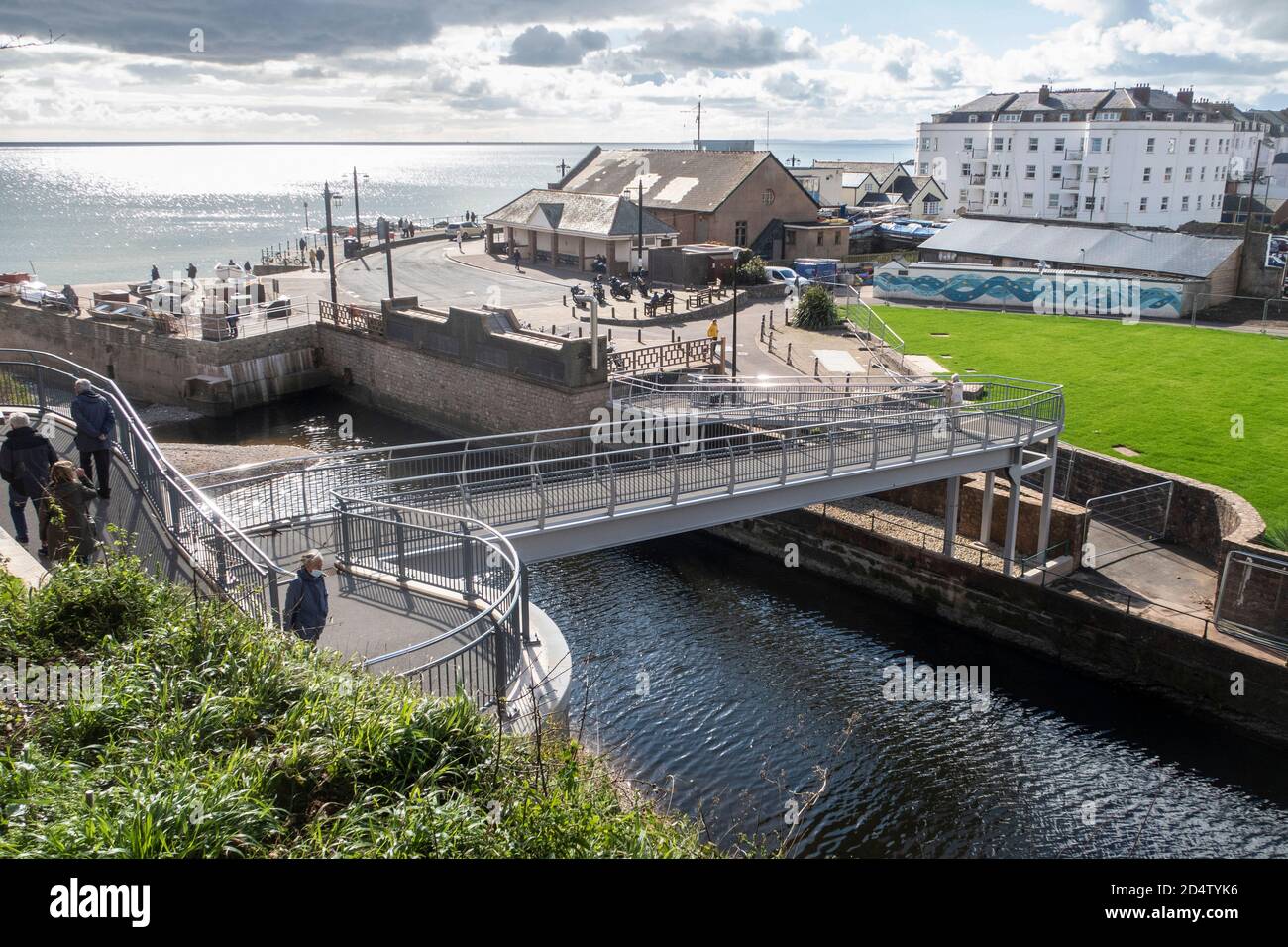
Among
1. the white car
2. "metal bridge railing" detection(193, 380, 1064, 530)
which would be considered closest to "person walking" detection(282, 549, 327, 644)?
"metal bridge railing" detection(193, 380, 1064, 530)

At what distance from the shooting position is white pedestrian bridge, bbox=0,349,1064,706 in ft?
35.3

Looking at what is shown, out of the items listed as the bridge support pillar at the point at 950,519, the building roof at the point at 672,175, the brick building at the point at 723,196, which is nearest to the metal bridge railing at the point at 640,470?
the bridge support pillar at the point at 950,519

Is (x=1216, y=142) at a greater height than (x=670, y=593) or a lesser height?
greater

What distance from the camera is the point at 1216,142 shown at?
260ft

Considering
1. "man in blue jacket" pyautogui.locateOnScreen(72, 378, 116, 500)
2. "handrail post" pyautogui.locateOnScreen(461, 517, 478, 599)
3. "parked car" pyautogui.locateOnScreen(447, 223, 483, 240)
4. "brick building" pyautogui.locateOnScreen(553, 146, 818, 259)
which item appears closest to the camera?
"handrail post" pyautogui.locateOnScreen(461, 517, 478, 599)

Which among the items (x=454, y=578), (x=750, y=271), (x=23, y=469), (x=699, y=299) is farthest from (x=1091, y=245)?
(x=23, y=469)

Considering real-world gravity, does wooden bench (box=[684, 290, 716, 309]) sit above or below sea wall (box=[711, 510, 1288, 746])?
above

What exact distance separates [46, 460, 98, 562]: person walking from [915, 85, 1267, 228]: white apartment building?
78.0m

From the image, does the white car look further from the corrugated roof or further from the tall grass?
the tall grass

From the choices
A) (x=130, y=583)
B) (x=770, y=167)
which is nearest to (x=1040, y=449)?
(x=130, y=583)

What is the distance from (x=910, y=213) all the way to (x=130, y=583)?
283ft

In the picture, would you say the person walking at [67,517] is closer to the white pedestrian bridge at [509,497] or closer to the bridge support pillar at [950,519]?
the white pedestrian bridge at [509,497]
